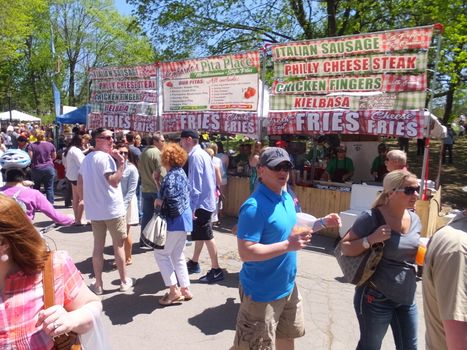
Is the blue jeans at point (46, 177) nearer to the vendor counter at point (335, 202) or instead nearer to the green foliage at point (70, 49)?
the vendor counter at point (335, 202)

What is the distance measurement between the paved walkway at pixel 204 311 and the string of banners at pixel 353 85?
2.49m

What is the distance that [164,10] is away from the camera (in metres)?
17.0

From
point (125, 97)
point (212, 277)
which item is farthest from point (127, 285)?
point (125, 97)

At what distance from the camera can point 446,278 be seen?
1530 mm

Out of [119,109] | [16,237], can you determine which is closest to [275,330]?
[16,237]

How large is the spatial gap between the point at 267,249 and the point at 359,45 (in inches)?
218

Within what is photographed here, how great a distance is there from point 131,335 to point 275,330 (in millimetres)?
1730

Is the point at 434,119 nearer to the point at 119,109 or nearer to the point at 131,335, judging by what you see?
the point at 131,335

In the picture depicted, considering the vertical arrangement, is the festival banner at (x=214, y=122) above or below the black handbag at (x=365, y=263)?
above

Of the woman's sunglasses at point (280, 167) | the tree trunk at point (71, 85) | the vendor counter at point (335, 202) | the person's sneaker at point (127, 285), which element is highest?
the tree trunk at point (71, 85)

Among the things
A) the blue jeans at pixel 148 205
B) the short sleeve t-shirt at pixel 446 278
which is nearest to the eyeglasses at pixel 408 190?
the short sleeve t-shirt at pixel 446 278

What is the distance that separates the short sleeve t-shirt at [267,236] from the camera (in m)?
2.58

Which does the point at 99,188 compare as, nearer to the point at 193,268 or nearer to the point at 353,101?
the point at 193,268

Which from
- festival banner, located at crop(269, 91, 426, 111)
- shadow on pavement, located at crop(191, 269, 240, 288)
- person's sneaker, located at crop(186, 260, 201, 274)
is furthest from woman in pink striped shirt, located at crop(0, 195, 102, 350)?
festival banner, located at crop(269, 91, 426, 111)
